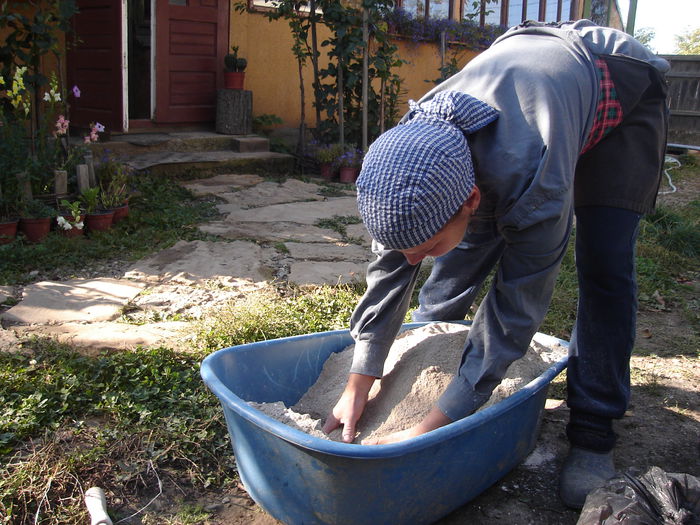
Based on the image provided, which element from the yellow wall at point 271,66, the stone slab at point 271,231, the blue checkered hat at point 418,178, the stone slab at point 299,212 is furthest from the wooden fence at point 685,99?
the blue checkered hat at point 418,178

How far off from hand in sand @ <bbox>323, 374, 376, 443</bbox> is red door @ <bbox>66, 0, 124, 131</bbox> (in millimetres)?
5554

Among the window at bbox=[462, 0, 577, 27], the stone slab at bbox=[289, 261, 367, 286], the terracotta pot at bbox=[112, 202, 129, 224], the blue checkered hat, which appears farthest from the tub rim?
the window at bbox=[462, 0, 577, 27]

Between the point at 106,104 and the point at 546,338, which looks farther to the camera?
the point at 106,104

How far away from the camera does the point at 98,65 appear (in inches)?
268

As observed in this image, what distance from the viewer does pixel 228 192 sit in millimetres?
5766

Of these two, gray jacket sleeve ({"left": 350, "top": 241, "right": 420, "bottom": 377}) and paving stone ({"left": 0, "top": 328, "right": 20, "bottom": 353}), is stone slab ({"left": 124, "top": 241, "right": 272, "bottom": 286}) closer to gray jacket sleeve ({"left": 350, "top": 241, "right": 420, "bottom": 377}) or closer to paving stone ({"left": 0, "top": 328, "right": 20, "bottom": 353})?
paving stone ({"left": 0, "top": 328, "right": 20, "bottom": 353})

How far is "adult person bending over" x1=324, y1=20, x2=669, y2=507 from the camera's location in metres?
1.33

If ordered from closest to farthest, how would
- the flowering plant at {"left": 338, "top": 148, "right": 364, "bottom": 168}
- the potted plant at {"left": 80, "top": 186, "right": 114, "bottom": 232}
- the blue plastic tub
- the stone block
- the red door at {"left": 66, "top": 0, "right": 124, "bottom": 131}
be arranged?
the blue plastic tub
the potted plant at {"left": 80, "top": 186, "right": 114, "bottom": 232}
the red door at {"left": 66, "top": 0, "right": 124, "bottom": 131}
the flowering plant at {"left": 338, "top": 148, "right": 364, "bottom": 168}
the stone block

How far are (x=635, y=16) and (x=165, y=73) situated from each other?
6640 mm

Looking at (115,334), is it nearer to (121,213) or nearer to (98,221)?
(98,221)

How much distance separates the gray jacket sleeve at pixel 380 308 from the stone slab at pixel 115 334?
42.8 inches

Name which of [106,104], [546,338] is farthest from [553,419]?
[106,104]

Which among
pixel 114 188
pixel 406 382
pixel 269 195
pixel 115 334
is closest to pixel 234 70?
pixel 269 195

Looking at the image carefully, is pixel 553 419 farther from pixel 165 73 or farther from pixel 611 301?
pixel 165 73
